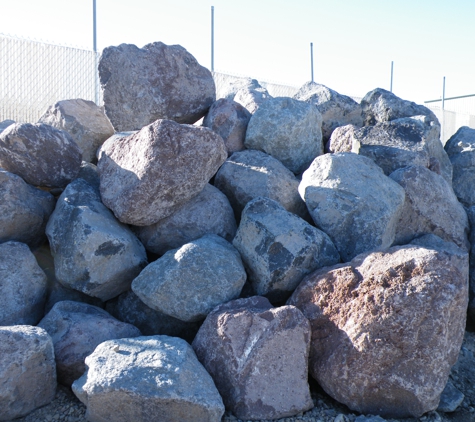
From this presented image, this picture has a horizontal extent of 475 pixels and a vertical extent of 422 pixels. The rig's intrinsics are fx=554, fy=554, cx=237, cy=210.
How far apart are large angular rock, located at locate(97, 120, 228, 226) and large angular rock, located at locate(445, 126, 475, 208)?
7.78ft

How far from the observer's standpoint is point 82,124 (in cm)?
408

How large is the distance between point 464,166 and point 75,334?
346cm

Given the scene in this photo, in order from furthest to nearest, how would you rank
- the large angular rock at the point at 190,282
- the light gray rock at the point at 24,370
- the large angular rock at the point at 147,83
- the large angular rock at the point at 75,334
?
the large angular rock at the point at 147,83 < the large angular rock at the point at 190,282 < the large angular rock at the point at 75,334 < the light gray rock at the point at 24,370

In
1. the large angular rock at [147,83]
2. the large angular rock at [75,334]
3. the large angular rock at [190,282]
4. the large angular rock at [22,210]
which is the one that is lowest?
the large angular rock at [75,334]

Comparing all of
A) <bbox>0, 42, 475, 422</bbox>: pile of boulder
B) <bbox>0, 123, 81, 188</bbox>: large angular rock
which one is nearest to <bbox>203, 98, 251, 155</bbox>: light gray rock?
<bbox>0, 42, 475, 422</bbox>: pile of boulder

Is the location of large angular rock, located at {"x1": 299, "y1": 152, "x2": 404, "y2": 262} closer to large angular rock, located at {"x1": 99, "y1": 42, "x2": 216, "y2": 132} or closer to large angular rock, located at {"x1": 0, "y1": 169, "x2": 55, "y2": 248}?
large angular rock, located at {"x1": 99, "y1": 42, "x2": 216, "y2": 132}

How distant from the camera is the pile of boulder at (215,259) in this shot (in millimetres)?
2408

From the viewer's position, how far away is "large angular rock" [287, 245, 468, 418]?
241 cm

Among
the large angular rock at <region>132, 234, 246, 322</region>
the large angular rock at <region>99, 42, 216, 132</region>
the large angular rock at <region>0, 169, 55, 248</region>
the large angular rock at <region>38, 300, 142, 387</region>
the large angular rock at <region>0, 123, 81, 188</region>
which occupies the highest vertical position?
the large angular rock at <region>99, 42, 216, 132</region>

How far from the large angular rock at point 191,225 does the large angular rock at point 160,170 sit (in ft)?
0.25

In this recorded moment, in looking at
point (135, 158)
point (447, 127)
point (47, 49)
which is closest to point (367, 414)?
point (135, 158)

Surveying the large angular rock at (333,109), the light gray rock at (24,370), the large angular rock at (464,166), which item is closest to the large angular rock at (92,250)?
the light gray rock at (24,370)

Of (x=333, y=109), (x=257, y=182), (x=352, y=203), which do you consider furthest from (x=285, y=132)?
(x=333, y=109)

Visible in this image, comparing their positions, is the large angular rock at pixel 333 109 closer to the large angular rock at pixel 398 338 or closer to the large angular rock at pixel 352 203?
the large angular rock at pixel 352 203
